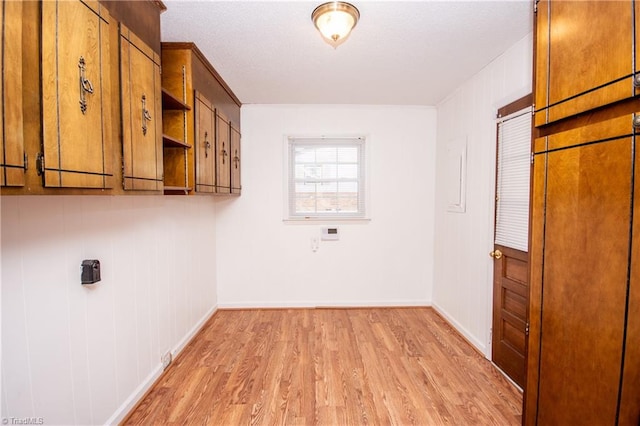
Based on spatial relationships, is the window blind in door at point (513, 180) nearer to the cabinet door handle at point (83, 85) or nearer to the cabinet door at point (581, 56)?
the cabinet door at point (581, 56)

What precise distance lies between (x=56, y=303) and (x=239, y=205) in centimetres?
237

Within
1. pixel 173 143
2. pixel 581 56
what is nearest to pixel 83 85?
pixel 173 143

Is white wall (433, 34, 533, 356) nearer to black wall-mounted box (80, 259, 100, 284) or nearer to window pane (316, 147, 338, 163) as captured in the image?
window pane (316, 147, 338, 163)

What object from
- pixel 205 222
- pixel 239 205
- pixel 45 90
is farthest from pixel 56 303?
pixel 239 205

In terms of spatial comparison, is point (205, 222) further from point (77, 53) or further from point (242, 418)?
point (77, 53)

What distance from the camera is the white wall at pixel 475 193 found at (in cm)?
232

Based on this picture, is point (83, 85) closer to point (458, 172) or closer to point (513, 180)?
point (513, 180)

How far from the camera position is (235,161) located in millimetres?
3359

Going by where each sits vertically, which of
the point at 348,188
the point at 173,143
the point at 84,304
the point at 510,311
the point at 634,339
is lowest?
the point at 510,311

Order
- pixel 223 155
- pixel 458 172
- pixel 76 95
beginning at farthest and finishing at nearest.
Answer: pixel 458 172
pixel 223 155
pixel 76 95

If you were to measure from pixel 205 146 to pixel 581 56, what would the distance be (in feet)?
7.70

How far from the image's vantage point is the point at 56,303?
1.45 m

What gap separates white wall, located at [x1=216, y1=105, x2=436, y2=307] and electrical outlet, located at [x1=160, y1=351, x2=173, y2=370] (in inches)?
51.5

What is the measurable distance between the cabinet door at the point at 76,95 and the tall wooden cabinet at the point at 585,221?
1950 millimetres
